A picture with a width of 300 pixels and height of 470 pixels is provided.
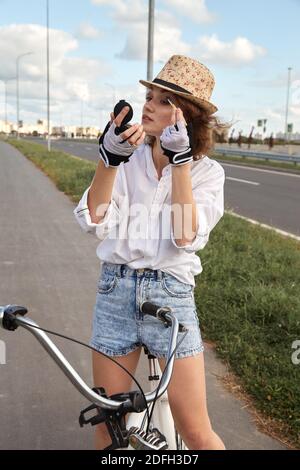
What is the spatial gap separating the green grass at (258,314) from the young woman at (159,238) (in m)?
1.44

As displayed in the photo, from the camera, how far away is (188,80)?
2086 mm

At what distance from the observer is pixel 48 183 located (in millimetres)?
16938

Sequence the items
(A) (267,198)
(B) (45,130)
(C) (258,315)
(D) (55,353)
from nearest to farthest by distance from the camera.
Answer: (D) (55,353) < (C) (258,315) < (A) (267,198) < (B) (45,130)

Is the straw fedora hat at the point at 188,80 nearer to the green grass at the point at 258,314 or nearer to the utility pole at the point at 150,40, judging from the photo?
the green grass at the point at 258,314

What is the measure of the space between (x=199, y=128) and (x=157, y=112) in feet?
0.64

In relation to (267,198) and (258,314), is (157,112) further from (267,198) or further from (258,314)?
(267,198)

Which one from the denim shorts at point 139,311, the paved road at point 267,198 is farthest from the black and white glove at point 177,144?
the paved road at point 267,198

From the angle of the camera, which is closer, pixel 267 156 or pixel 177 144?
pixel 177 144

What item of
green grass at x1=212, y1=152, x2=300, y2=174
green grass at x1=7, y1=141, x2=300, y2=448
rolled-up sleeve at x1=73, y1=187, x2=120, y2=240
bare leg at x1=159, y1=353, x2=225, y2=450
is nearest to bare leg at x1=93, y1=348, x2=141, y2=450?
bare leg at x1=159, y1=353, x2=225, y2=450

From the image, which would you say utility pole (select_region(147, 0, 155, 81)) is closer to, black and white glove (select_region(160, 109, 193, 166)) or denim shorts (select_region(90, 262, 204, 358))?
denim shorts (select_region(90, 262, 204, 358))

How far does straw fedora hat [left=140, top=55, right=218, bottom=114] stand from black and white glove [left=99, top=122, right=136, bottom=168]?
37cm

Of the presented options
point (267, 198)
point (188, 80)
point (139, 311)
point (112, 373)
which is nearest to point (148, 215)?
point (139, 311)

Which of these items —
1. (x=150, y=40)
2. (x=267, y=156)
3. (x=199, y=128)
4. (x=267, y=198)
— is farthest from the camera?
(x=267, y=156)

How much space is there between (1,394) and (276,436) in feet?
5.86
